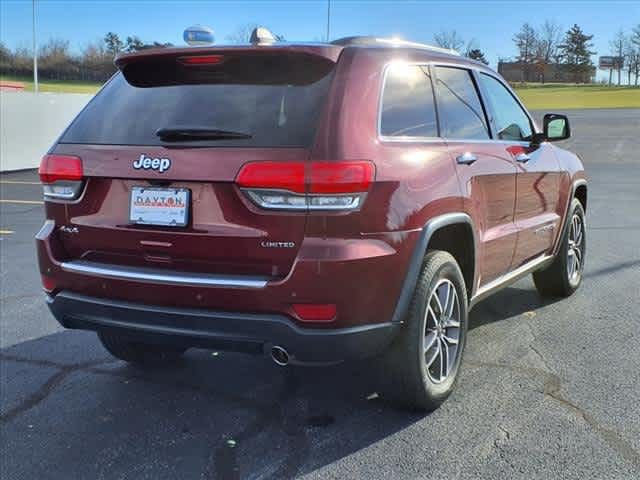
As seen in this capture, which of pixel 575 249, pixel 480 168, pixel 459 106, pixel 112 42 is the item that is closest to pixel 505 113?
pixel 459 106

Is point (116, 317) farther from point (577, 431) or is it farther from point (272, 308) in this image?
point (577, 431)

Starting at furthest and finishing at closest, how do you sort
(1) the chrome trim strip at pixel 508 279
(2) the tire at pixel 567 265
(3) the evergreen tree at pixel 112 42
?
(3) the evergreen tree at pixel 112 42 → (2) the tire at pixel 567 265 → (1) the chrome trim strip at pixel 508 279

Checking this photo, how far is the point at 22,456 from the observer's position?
3.20m

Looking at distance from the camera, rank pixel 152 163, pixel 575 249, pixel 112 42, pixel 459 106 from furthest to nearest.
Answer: pixel 112 42 → pixel 575 249 → pixel 459 106 → pixel 152 163

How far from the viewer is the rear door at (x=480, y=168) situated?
3.75 metres

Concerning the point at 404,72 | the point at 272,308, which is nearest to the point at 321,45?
the point at 404,72

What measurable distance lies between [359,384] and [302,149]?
1.64m

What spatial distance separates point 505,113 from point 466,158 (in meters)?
1.15

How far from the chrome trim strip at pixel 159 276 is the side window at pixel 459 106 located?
4.71 feet

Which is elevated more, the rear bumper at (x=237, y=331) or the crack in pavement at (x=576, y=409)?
the rear bumper at (x=237, y=331)

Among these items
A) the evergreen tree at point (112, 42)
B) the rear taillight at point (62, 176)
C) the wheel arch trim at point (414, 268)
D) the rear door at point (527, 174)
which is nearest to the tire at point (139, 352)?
the rear taillight at point (62, 176)

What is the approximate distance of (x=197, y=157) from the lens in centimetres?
298

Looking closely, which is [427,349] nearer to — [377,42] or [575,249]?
[377,42]

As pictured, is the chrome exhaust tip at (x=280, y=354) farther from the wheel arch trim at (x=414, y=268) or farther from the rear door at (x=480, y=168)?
the rear door at (x=480, y=168)
